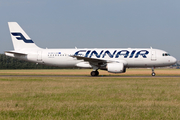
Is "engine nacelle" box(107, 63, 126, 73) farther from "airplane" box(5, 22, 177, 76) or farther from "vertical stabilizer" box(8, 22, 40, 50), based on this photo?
Result: "vertical stabilizer" box(8, 22, 40, 50)

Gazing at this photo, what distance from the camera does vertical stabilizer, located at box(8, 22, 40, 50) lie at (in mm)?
36625

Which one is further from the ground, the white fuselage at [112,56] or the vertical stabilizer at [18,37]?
the vertical stabilizer at [18,37]

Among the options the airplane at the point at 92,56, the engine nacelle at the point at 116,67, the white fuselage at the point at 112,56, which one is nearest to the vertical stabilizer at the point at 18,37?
the airplane at the point at 92,56

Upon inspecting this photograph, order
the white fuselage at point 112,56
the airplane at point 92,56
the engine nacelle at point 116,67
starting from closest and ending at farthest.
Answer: the engine nacelle at point 116,67 → the airplane at point 92,56 → the white fuselage at point 112,56

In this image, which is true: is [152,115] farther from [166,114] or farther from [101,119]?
[101,119]

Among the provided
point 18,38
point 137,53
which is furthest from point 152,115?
point 18,38

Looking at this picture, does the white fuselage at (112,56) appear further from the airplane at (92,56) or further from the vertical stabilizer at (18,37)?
the vertical stabilizer at (18,37)

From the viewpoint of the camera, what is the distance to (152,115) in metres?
7.85

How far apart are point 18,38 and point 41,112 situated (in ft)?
99.7

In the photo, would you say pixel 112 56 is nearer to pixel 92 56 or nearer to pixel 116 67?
pixel 116 67

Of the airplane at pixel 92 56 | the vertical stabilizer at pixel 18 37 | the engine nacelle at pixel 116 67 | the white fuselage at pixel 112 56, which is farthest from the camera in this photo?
the vertical stabilizer at pixel 18 37

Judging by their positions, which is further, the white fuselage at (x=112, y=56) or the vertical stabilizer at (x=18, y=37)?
the vertical stabilizer at (x=18, y=37)

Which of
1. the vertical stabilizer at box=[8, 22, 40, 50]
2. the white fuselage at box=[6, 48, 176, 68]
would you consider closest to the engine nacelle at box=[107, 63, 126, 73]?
the white fuselage at box=[6, 48, 176, 68]

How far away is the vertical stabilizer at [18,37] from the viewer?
36625 millimetres
